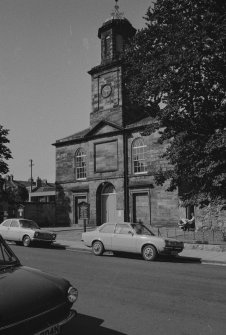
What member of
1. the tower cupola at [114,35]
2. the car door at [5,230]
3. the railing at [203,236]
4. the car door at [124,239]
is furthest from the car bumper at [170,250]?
the tower cupola at [114,35]

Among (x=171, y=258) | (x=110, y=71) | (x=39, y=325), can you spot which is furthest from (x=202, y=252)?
(x=110, y=71)

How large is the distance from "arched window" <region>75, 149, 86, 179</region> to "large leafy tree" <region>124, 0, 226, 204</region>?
17.4 m

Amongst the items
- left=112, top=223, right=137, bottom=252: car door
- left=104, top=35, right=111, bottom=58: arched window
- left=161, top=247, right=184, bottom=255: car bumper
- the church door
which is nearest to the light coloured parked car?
left=112, top=223, right=137, bottom=252: car door

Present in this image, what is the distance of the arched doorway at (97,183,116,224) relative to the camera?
107ft

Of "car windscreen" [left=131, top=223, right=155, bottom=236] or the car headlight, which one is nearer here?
the car headlight

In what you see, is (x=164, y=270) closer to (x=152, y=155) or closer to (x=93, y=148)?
(x=152, y=155)

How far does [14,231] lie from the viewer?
19219 millimetres

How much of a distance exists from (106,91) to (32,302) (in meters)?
32.2

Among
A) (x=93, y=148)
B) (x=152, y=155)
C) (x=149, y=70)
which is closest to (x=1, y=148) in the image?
(x=93, y=148)

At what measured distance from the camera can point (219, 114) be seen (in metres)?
16.4

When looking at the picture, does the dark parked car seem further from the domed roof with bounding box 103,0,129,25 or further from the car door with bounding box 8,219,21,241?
the domed roof with bounding box 103,0,129,25

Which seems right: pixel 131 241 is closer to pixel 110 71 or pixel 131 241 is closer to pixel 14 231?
pixel 14 231

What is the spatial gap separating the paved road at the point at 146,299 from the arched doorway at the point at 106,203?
20.6m

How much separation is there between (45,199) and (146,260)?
5626cm
